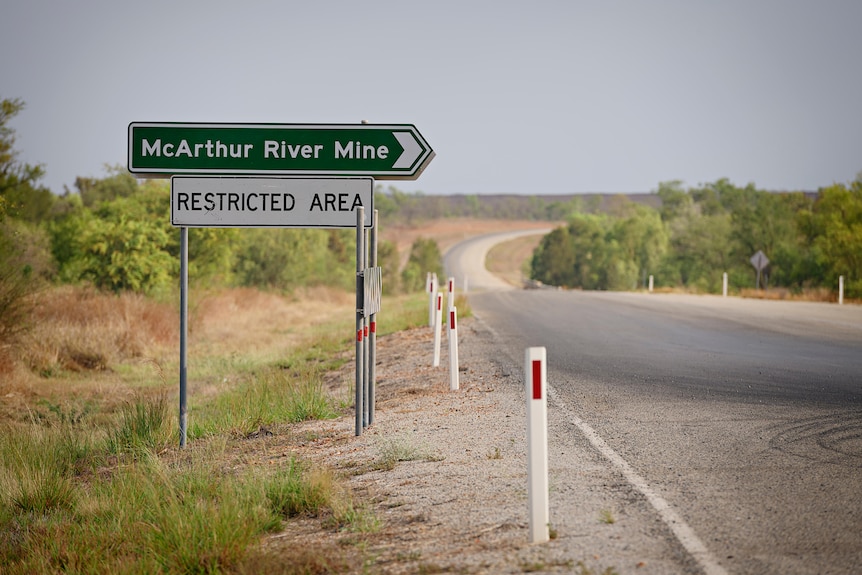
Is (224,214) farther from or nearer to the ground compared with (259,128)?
nearer to the ground

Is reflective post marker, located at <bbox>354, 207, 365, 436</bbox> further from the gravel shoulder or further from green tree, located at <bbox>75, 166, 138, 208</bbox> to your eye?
green tree, located at <bbox>75, 166, 138, 208</bbox>

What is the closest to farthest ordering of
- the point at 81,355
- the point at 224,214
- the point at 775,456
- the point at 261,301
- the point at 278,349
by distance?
the point at 775,456 < the point at 224,214 < the point at 81,355 < the point at 278,349 < the point at 261,301

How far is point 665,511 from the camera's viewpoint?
594 cm

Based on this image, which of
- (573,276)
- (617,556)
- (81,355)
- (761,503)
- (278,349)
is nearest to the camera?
(617,556)

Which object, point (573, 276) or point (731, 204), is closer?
point (573, 276)

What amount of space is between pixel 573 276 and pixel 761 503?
300 ft

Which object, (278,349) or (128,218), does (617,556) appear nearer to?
(278,349)

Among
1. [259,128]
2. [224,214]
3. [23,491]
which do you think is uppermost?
[259,128]

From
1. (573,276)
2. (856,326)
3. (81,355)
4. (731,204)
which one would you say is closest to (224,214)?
(81,355)

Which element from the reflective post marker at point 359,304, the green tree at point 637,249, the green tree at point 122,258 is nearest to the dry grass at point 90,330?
the green tree at point 122,258

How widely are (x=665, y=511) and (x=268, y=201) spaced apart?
537 cm

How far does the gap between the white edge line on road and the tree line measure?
34746 mm

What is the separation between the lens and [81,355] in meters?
21.2

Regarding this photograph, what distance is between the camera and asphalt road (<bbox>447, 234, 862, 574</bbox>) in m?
5.42
